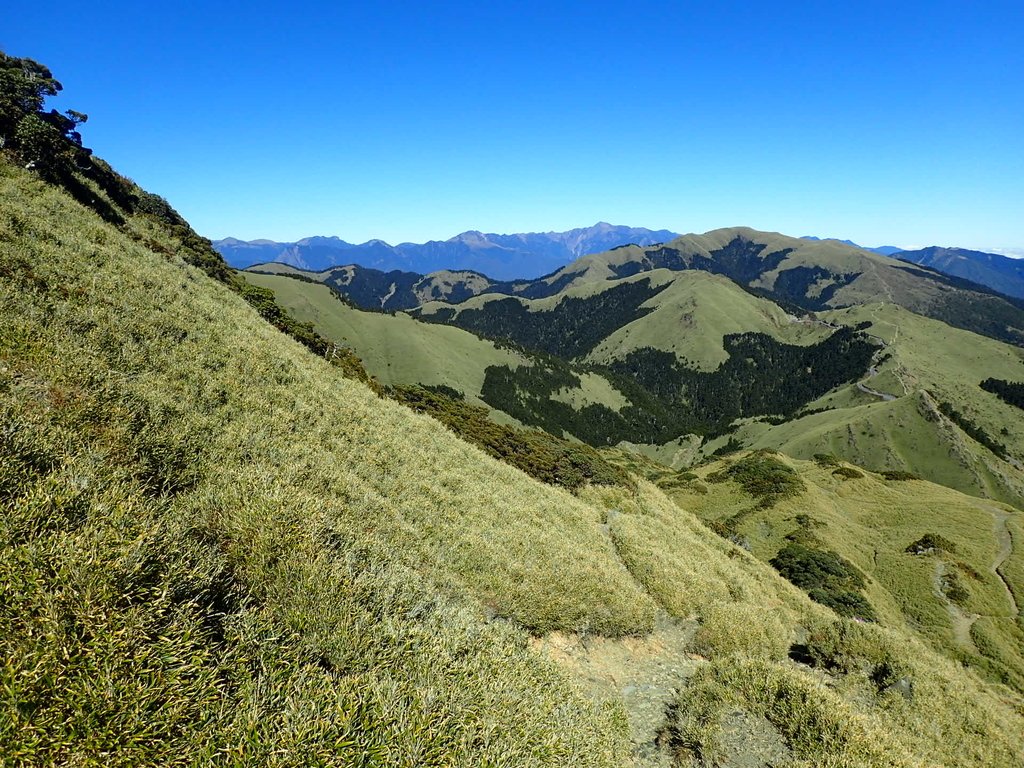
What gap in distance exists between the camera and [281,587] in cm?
629

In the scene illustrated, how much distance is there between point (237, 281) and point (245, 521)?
4690 cm

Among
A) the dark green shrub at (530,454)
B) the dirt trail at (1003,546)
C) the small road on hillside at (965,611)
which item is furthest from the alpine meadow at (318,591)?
the dirt trail at (1003,546)

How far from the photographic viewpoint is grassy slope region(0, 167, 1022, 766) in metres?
4.04

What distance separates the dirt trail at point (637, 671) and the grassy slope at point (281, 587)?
410 millimetres

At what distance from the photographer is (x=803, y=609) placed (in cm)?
2306

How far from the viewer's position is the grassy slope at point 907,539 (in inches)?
1722

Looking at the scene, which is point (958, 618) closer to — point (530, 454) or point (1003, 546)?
point (1003, 546)

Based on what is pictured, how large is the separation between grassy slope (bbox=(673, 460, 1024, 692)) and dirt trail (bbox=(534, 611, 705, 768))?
39.2 m

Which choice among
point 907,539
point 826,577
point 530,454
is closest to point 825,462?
point 907,539

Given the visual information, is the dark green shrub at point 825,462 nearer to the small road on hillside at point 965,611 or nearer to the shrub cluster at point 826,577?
the small road on hillside at point 965,611

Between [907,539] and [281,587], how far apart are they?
7876cm

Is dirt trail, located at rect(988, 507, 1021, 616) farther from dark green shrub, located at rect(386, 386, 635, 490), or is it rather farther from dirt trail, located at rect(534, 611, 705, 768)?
dirt trail, located at rect(534, 611, 705, 768)

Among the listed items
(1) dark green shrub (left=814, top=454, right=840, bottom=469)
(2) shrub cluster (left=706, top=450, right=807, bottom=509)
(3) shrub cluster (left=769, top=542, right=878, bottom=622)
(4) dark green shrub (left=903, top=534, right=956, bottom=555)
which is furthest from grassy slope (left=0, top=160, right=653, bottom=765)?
(1) dark green shrub (left=814, top=454, right=840, bottom=469)

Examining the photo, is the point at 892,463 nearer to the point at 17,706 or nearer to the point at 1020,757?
the point at 1020,757
